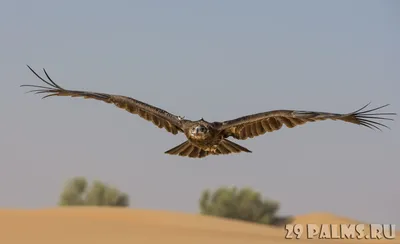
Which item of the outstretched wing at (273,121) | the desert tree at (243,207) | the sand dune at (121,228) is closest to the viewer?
the outstretched wing at (273,121)

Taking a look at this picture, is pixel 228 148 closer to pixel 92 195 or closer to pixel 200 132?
pixel 200 132

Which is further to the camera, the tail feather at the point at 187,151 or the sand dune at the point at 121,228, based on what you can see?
the sand dune at the point at 121,228

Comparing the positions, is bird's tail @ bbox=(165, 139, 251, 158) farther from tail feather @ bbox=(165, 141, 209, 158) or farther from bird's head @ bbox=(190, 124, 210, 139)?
bird's head @ bbox=(190, 124, 210, 139)

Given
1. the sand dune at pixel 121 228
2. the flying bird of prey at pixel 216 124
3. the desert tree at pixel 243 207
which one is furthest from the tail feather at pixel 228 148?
the desert tree at pixel 243 207

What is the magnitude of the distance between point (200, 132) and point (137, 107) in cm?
195

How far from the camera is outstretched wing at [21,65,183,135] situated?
19.0 m

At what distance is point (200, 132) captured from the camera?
18047mm

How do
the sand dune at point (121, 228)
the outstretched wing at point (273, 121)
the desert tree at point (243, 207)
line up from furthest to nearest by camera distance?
the desert tree at point (243, 207), the sand dune at point (121, 228), the outstretched wing at point (273, 121)

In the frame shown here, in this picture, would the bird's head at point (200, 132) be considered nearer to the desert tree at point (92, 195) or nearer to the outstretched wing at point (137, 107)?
the outstretched wing at point (137, 107)

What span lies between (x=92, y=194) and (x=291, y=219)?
13.4 metres

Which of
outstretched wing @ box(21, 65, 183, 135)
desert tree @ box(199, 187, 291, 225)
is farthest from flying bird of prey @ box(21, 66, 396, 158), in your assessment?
desert tree @ box(199, 187, 291, 225)

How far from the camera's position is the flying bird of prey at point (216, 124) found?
1806 centimetres

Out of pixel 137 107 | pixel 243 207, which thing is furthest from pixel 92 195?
pixel 137 107

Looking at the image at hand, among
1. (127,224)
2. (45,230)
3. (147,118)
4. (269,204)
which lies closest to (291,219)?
(269,204)
